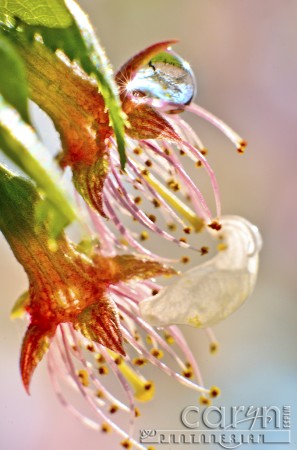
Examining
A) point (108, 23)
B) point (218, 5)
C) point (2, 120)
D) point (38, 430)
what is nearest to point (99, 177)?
point (2, 120)

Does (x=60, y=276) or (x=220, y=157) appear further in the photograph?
(x=220, y=157)

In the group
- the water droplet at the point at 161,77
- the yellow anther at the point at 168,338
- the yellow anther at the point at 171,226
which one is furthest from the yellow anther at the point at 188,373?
the water droplet at the point at 161,77

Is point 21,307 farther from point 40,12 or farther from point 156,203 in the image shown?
point 40,12

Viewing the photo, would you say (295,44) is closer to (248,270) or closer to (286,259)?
(286,259)

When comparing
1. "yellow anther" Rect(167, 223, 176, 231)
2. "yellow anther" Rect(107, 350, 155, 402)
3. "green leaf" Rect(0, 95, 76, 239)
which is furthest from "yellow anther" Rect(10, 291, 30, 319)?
"green leaf" Rect(0, 95, 76, 239)

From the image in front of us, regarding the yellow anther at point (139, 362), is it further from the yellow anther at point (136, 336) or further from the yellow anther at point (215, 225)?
the yellow anther at point (215, 225)
